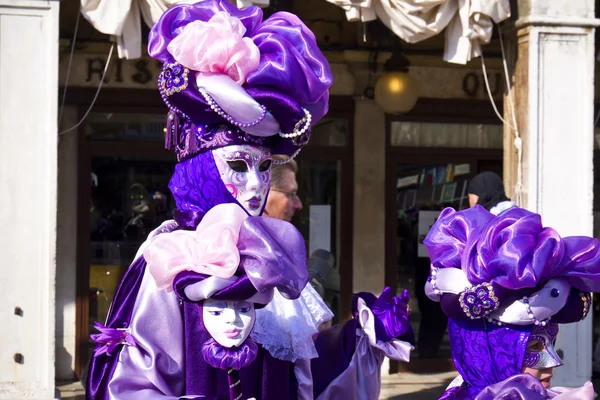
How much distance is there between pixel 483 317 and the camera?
Result: 3027mm

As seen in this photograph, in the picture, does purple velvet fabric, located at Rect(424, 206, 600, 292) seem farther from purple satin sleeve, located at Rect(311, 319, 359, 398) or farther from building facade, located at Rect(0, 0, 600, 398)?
building facade, located at Rect(0, 0, 600, 398)

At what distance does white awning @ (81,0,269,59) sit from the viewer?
19.9ft

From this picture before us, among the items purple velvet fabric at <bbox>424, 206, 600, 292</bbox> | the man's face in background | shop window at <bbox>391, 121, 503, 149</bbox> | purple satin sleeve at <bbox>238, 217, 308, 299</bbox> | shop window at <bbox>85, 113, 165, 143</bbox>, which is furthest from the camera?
shop window at <bbox>391, 121, 503, 149</bbox>

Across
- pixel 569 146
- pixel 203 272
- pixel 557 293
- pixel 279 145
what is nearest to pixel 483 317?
pixel 557 293

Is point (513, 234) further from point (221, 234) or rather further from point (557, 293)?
point (221, 234)

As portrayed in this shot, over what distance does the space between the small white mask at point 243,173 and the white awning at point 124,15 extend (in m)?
3.48

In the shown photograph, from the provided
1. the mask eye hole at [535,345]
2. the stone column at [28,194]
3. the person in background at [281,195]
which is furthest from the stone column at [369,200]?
the mask eye hole at [535,345]

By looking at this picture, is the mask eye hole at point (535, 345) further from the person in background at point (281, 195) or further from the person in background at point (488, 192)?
the person in background at point (488, 192)

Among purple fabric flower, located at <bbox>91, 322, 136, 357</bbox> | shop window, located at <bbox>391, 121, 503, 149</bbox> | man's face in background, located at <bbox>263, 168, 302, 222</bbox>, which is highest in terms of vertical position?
shop window, located at <bbox>391, 121, 503, 149</bbox>

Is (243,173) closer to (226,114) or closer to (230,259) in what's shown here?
(226,114)

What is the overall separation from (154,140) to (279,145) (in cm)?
563

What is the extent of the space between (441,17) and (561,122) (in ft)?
3.42

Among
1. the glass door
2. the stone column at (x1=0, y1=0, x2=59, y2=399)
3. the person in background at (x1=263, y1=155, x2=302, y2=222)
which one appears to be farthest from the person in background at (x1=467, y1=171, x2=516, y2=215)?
the glass door

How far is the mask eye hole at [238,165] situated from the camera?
2.64m
